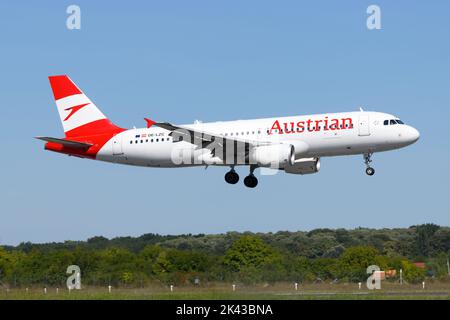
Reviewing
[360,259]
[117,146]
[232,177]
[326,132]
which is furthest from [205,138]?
[360,259]

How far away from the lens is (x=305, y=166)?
6172 centimetres

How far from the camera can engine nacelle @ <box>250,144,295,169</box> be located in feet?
185

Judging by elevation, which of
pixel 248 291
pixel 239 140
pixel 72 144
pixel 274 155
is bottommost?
pixel 248 291

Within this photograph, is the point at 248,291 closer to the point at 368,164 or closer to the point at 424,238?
the point at 368,164

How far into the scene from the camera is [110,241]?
111 meters

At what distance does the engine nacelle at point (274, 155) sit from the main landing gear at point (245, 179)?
9.82 ft

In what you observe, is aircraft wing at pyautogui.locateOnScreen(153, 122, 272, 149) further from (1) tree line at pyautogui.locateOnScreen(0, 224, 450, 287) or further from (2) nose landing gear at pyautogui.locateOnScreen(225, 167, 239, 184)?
(1) tree line at pyautogui.locateOnScreen(0, 224, 450, 287)

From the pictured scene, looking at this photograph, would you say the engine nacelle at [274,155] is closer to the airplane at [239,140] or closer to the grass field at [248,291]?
the airplane at [239,140]

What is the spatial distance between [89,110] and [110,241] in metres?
45.1

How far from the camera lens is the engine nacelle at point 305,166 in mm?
61312

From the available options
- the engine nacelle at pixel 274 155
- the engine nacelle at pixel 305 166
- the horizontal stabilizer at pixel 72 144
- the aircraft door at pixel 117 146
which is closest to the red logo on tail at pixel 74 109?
the horizontal stabilizer at pixel 72 144

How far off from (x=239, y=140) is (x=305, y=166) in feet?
21.8

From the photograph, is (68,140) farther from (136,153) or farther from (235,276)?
(235,276)

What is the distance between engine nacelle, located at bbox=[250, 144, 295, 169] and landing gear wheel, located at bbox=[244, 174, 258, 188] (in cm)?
375
